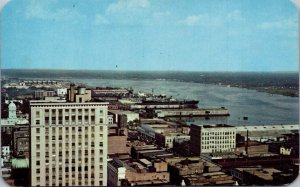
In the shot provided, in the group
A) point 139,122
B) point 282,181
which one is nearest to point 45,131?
point 139,122

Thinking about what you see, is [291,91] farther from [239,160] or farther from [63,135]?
[63,135]

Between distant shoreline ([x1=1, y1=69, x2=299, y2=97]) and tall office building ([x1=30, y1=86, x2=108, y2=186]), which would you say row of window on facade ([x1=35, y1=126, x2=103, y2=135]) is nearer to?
tall office building ([x1=30, y1=86, x2=108, y2=186])

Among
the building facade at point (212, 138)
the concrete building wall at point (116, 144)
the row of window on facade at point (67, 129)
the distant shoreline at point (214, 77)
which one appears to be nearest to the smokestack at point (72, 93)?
the distant shoreline at point (214, 77)

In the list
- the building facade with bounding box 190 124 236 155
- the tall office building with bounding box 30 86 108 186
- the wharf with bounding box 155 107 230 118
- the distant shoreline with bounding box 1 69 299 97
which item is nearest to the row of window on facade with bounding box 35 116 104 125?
the tall office building with bounding box 30 86 108 186

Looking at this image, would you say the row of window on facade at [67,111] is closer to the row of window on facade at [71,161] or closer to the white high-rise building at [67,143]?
the white high-rise building at [67,143]

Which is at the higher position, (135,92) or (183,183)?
(135,92)

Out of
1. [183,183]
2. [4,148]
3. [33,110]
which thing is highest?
[33,110]
